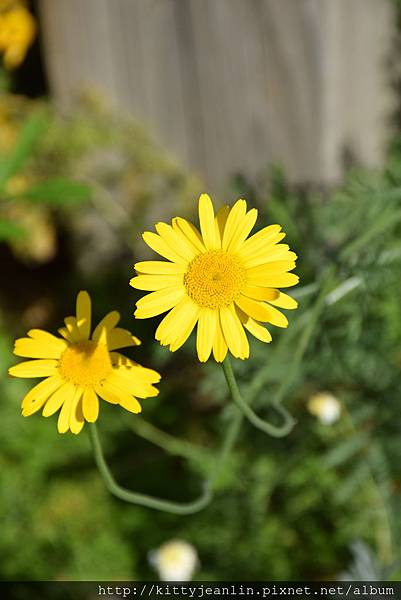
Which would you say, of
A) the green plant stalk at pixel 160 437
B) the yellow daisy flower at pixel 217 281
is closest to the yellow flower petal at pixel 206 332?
the yellow daisy flower at pixel 217 281

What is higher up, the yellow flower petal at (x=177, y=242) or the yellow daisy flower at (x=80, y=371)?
the yellow flower petal at (x=177, y=242)

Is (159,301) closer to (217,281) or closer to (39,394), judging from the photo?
(217,281)

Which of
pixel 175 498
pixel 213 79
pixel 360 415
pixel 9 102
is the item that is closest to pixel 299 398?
pixel 360 415

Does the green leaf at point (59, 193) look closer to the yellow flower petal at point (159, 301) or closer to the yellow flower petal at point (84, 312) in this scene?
the yellow flower petal at point (84, 312)

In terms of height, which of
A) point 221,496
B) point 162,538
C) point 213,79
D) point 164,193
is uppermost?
point 213,79

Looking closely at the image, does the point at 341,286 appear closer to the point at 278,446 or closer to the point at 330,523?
the point at 278,446

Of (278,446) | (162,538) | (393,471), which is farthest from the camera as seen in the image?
(162,538)

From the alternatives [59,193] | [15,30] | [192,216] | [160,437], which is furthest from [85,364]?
[15,30]

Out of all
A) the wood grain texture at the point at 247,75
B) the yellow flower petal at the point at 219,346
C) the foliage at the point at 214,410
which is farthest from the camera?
the wood grain texture at the point at 247,75
